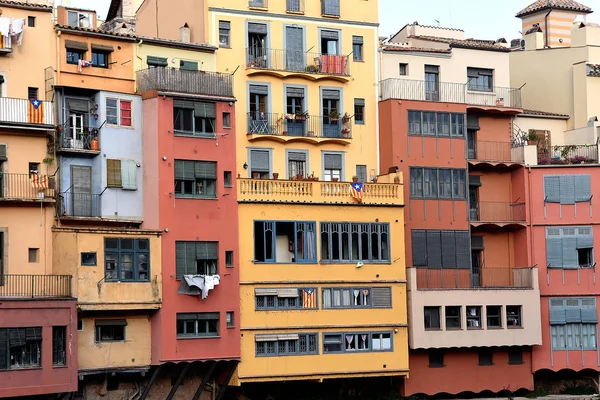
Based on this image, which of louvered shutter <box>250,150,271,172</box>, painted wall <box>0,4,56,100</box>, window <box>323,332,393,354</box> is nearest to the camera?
painted wall <box>0,4,56,100</box>

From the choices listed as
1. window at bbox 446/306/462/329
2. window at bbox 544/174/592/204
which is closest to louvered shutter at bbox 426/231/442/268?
window at bbox 446/306/462/329

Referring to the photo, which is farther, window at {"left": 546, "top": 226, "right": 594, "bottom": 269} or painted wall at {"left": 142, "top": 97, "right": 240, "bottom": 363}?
window at {"left": 546, "top": 226, "right": 594, "bottom": 269}

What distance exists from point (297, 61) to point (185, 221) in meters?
10.3

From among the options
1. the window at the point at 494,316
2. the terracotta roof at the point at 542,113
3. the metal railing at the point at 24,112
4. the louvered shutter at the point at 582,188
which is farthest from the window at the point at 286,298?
the terracotta roof at the point at 542,113

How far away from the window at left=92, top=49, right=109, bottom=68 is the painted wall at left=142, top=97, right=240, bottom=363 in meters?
2.39

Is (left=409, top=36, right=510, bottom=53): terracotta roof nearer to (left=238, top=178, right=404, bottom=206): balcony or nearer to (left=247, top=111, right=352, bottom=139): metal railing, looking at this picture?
(left=247, top=111, right=352, bottom=139): metal railing

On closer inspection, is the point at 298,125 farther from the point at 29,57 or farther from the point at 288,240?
the point at 29,57

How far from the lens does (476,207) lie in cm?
6575

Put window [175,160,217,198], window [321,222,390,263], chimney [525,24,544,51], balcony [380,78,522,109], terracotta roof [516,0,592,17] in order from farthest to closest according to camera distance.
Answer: terracotta roof [516,0,592,17]
chimney [525,24,544,51]
balcony [380,78,522,109]
window [321,222,390,263]
window [175,160,217,198]

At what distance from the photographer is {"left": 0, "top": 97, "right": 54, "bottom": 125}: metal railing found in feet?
172

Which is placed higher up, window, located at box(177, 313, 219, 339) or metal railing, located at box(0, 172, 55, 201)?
metal railing, located at box(0, 172, 55, 201)

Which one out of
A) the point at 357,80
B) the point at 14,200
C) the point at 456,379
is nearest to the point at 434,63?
the point at 357,80

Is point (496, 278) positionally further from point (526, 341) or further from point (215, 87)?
point (215, 87)

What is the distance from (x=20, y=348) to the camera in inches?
1983
